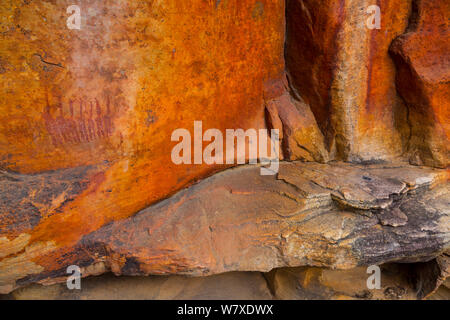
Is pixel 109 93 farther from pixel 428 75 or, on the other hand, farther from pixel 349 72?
pixel 428 75

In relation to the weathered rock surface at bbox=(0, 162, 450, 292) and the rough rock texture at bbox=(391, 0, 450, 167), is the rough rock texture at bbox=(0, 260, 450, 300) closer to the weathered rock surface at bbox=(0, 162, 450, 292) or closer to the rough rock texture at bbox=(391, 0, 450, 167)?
the weathered rock surface at bbox=(0, 162, 450, 292)

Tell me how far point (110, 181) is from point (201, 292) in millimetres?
860

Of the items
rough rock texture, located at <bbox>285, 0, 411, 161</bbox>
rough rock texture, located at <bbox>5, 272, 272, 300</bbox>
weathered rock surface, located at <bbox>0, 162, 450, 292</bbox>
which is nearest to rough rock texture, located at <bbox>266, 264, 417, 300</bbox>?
rough rock texture, located at <bbox>5, 272, 272, 300</bbox>

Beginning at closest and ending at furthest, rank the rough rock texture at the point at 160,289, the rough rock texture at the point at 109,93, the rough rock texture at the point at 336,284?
the rough rock texture at the point at 109,93 < the rough rock texture at the point at 160,289 < the rough rock texture at the point at 336,284

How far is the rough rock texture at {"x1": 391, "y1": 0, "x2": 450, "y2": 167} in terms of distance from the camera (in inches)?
72.5

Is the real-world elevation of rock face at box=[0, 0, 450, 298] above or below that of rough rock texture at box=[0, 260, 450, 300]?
above

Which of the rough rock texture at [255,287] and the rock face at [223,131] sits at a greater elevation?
the rock face at [223,131]

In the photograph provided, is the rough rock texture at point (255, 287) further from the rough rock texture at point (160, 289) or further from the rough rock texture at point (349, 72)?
the rough rock texture at point (349, 72)

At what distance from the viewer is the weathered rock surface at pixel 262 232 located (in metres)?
1.58

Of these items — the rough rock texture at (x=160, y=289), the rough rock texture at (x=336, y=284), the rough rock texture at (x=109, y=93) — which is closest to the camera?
the rough rock texture at (x=109, y=93)

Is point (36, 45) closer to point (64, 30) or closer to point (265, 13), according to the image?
point (64, 30)

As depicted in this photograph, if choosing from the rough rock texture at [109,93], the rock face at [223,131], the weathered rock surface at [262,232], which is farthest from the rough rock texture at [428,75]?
the rough rock texture at [109,93]

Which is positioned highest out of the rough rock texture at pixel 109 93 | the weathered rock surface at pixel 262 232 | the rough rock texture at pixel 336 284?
the rough rock texture at pixel 109 93

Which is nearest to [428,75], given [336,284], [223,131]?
[223,131]
